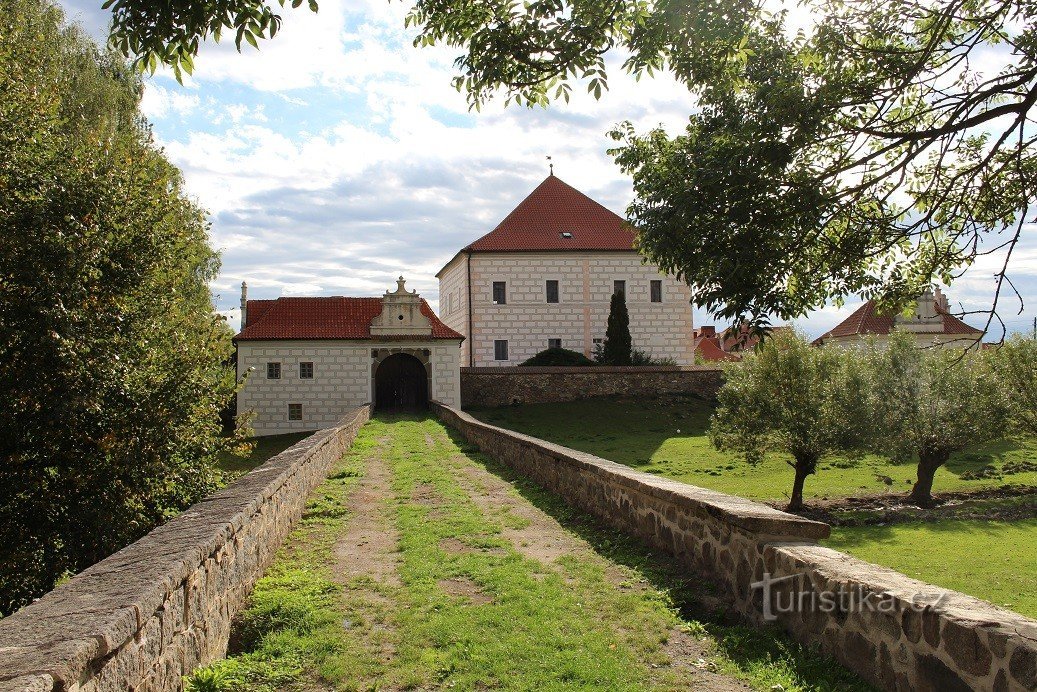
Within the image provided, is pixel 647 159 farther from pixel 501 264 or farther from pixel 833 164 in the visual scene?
pixel 501 264

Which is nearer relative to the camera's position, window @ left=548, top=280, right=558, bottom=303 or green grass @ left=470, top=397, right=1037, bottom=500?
green grass @ left=470, top=397, right=1037, bottom=500

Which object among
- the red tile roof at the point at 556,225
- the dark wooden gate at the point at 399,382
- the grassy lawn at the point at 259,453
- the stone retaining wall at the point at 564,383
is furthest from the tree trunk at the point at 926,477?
the dark wooden gate at the point at 399,382

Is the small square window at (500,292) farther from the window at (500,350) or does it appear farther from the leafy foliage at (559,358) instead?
the leafy foliage at (559,358)

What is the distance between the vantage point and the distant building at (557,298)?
39.3 m

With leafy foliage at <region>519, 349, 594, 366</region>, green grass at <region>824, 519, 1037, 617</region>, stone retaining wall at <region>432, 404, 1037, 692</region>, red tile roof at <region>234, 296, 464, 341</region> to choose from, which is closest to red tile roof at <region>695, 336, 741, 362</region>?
leafy foliage at <region>519, 349, 594, 366</region>

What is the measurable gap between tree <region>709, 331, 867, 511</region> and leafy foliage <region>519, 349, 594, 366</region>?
59.2ft

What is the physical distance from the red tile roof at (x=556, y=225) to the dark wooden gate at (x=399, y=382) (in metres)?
6.65

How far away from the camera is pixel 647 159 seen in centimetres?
914

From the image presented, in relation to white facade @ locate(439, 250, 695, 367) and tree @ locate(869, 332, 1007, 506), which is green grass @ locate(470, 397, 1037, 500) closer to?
tree @ locate(869, 332, 1007, 506)

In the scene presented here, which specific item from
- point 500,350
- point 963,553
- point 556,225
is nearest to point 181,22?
point 963,553

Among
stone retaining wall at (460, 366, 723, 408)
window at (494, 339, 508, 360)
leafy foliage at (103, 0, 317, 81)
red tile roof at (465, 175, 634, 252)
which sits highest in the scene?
red tile roof at (465, 175, 634, 252)

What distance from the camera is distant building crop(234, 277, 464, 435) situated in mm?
35188

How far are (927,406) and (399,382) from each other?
26.7 meters

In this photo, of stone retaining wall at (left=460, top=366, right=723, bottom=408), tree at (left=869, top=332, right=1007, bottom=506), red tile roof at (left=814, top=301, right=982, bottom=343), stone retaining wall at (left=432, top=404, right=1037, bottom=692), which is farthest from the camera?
red tile roof at (left=814, top=301, right=982, bottom=343)
